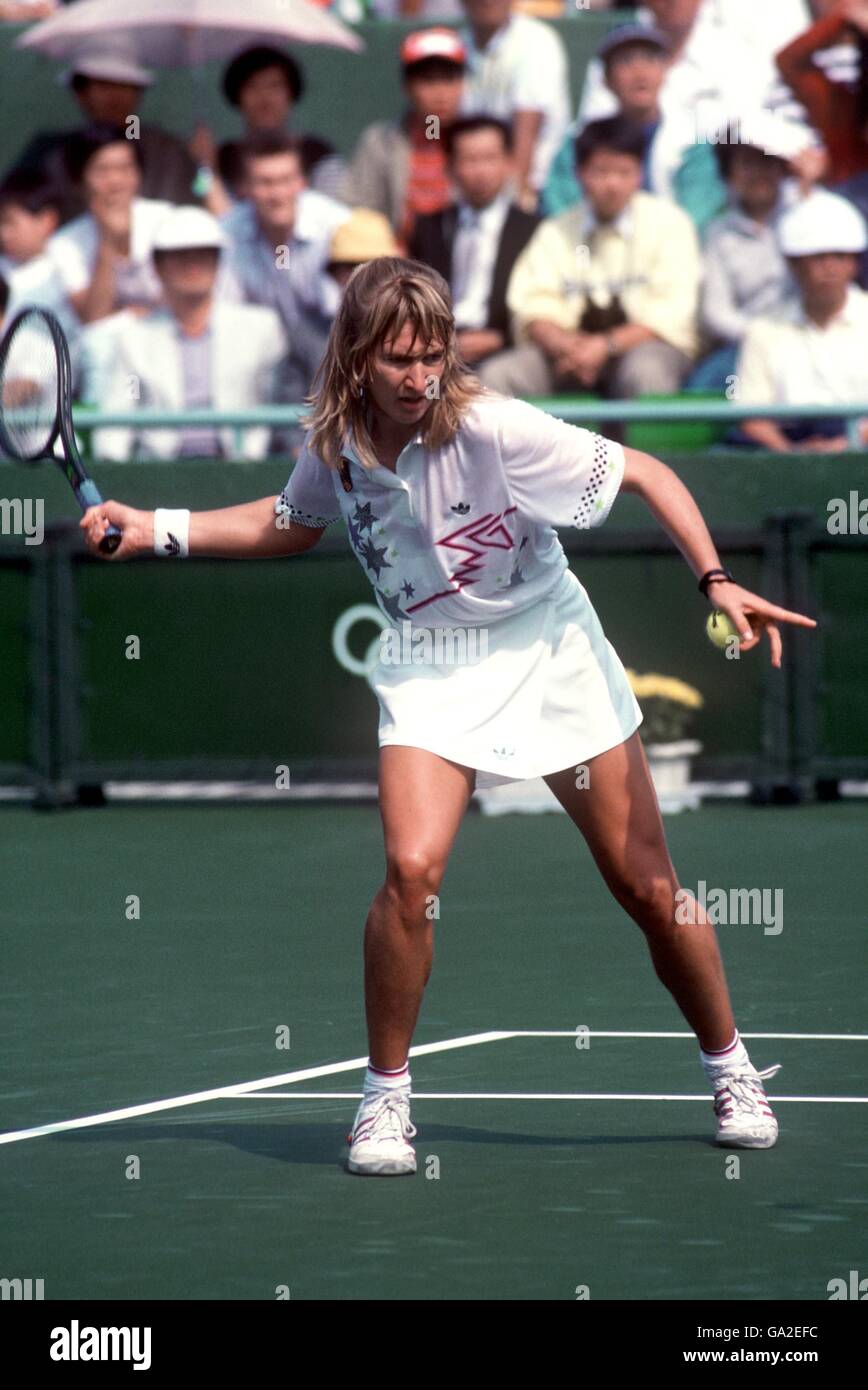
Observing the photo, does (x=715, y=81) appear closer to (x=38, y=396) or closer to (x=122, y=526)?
(x=38, y=396)

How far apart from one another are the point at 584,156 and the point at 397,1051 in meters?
9.07

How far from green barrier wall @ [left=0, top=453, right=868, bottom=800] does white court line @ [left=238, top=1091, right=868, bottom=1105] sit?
6.46m

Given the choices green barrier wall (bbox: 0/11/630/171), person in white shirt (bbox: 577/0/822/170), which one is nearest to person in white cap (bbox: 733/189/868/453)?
person in white shirt (bbox: 577/0/822/170)

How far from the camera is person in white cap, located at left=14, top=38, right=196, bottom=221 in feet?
50.0

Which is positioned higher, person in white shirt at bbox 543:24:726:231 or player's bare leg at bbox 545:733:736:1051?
person in white shirt at bbox 543:24:726:231

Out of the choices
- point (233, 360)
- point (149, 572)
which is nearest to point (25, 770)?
point (149, 572)

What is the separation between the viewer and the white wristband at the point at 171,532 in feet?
19.2

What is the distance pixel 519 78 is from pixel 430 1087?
958 cm

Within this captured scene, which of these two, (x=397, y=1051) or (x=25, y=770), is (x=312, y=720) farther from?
(x=397, y=1051)

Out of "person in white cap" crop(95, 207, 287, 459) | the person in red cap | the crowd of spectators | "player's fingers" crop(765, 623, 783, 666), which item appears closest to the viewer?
"player's fingers" crop(765, 623, 783, 666)

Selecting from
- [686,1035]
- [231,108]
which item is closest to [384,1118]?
[686,1035]

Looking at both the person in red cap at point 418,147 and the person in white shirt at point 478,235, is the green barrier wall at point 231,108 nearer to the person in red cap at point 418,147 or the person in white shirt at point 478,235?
the person in red cap at point 418,147

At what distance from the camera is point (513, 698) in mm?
5598

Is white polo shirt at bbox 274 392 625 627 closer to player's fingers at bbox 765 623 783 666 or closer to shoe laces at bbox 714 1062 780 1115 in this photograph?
player's fingers at bbox 765 623 783 666
